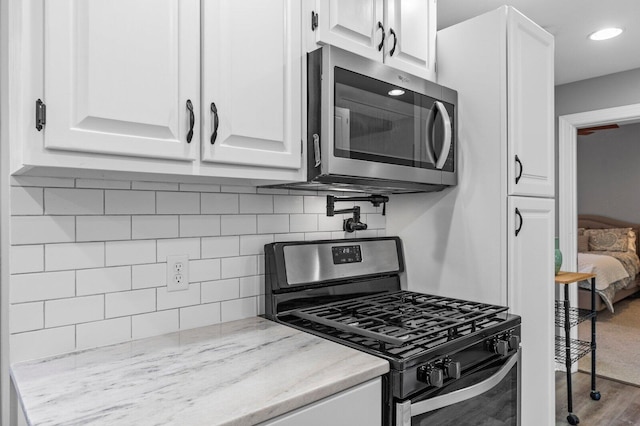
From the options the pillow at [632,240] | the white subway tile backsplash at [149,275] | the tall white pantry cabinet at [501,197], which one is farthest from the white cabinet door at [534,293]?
the pillow at [632,240]

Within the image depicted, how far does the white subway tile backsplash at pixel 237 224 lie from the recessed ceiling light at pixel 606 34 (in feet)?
8.43

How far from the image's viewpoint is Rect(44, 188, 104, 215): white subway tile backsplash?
1.21 m

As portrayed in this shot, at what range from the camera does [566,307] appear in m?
2.73

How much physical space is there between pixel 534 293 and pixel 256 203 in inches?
49.7

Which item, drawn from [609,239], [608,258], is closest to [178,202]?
[608,258]

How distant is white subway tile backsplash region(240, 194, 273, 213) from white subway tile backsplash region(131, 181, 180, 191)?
10.2 inches

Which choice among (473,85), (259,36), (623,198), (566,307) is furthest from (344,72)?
(623,198)

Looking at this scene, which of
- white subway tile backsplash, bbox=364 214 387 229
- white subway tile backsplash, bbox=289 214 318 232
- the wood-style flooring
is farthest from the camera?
the wood-style flooring

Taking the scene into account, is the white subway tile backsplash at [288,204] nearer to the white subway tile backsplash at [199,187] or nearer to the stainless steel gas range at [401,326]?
the stainless steel gas range at [401,326]

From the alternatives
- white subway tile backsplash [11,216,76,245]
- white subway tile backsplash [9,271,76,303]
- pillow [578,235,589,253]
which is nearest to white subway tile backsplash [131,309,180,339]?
white subway tile backsplash [9,271,76,303]

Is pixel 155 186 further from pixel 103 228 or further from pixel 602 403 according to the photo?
pixel 602 403

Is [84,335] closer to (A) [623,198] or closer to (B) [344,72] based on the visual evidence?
(B) [344,72]

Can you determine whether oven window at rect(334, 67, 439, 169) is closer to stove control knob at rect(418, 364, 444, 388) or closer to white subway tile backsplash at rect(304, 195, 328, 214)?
white subway tile backsplash at rect(304, 195, 328, 214)

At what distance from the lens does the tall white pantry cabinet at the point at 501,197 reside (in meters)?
1.74
